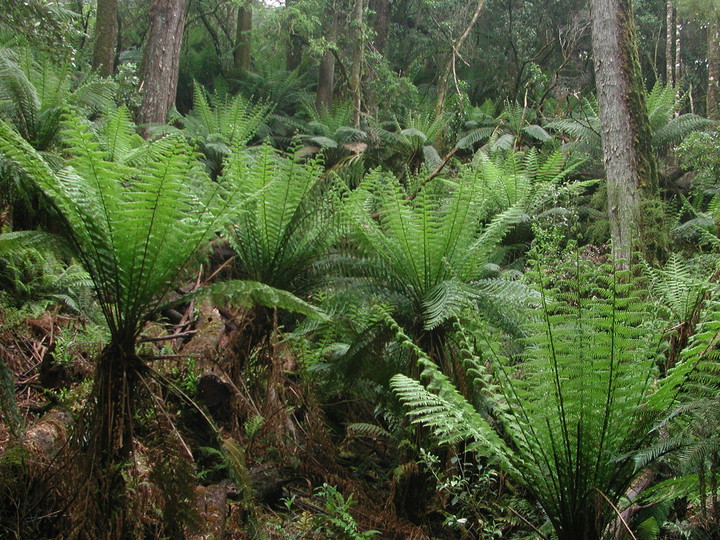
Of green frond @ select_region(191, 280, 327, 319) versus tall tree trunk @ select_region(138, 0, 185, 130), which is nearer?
green frond @ select_region(191, 280, 327, 319)

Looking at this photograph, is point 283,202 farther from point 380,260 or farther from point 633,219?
point 633,219

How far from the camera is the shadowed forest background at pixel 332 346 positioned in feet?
6.76

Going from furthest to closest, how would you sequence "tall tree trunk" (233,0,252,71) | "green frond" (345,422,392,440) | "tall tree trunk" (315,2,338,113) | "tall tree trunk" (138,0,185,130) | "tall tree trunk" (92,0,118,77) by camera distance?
"tall tree trunk" (233,0,252,71)
"tall tree trunk" (315,2,338,113)
"tall tree trunk" (92,0,118,77)
"tall tree trunk" (138,0,185,130)
"green frond" (345,422,392,440)

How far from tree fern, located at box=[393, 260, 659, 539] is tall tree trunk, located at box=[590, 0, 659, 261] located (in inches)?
122

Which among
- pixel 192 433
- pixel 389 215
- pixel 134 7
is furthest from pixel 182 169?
pixel 134 7

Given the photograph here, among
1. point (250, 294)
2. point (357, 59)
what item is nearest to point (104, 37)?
point (357, 59)

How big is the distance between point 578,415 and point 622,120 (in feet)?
12.6

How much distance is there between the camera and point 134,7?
12688mm

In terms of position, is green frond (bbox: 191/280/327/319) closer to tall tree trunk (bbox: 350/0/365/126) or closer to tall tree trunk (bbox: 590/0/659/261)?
tall tree trunk (bbox: 590/0/659/261)

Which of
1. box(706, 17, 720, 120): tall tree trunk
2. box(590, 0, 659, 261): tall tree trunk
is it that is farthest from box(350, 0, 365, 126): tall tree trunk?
box(706, 17, 720, 120): tall tree trunk

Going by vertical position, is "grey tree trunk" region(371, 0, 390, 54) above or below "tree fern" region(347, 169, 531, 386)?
above

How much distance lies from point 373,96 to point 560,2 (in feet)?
19.2

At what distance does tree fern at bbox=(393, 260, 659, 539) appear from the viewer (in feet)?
6.51

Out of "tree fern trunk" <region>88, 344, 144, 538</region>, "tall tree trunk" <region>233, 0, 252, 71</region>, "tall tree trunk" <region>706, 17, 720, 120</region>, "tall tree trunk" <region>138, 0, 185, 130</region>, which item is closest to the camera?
"tree fern trunk" <region>88, 344, 144, 538</region>
